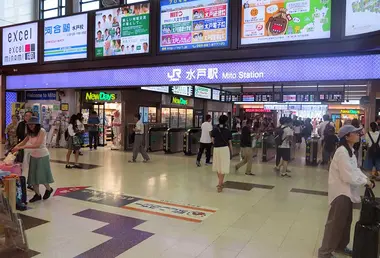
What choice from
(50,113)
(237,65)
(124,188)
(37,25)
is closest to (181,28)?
(237,65)

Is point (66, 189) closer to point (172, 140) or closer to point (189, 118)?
point (172, 140)

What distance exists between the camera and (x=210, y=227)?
4.27 meters

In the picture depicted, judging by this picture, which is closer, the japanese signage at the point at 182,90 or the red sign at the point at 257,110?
the japanese signage at the point at 182,90

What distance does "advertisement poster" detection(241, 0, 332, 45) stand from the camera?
7.33 m

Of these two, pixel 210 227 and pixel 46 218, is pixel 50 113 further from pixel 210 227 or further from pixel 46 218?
pixel 210 227

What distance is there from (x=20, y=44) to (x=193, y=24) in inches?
288

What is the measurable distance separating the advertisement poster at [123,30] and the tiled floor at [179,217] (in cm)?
407

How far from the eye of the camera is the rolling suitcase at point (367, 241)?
3.02m

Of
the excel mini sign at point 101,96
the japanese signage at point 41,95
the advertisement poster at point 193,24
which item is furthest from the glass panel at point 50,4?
the advertisement poster at point 193,24

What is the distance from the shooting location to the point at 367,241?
303 cm

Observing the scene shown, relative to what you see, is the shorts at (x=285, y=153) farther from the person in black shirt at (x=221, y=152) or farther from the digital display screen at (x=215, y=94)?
the digital display screen at (x=215, y=94)

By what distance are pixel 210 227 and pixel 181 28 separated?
632 cm

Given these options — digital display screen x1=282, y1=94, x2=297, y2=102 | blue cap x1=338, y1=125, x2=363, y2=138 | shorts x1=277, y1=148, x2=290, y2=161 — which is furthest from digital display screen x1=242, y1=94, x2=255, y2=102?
blue cap x1=338, y1=125, x2=363, y2=138

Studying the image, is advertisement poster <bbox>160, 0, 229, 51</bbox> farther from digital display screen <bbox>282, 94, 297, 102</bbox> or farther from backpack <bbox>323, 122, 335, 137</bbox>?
digital display screen <bbox>282, 94, 297, 102</bbox>
